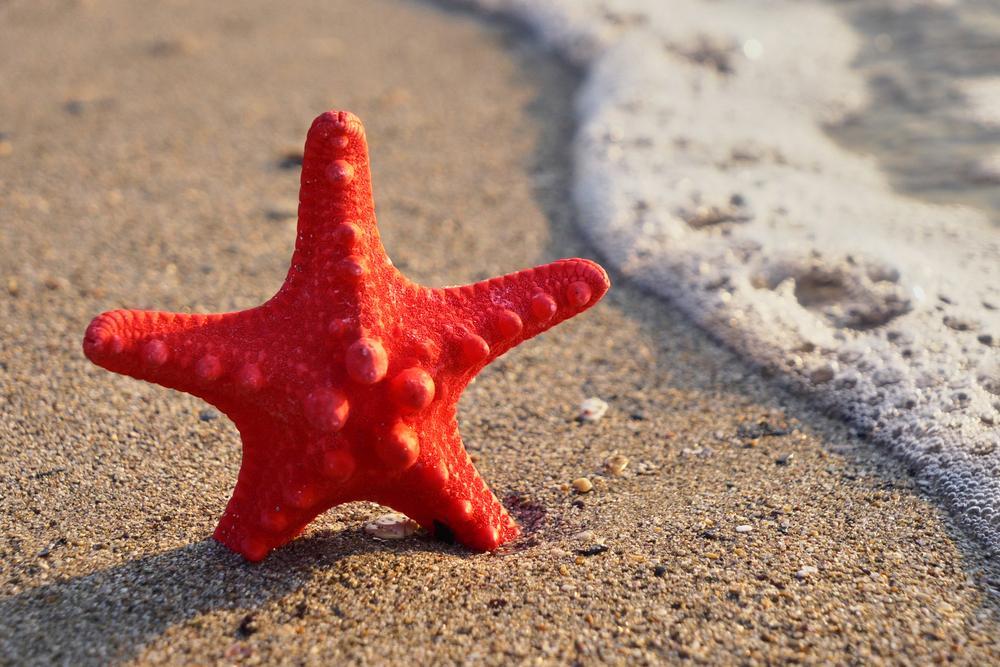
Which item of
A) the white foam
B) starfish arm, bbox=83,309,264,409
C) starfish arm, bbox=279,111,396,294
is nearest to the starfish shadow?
starfish arm, bbox=83,309,264,409

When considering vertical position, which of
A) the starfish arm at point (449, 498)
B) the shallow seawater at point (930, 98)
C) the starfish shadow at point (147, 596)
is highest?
the shallow seawater at point (930, 98)

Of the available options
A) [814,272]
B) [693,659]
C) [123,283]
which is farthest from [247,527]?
[814,272]

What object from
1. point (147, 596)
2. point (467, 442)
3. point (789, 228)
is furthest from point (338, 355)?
point (789, 228)

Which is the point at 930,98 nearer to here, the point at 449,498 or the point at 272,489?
the point at 449,498

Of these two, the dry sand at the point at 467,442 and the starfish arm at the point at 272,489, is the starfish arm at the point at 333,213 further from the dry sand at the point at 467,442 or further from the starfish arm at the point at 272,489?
the dry sand at the point at 467,442

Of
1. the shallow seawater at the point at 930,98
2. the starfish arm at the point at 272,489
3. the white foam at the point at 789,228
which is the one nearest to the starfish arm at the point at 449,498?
the starfish arm at the point at 272,489
